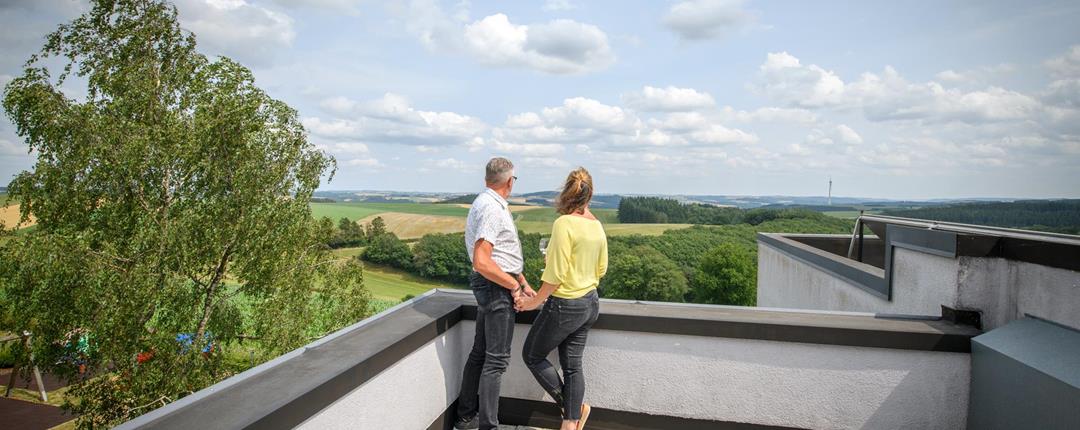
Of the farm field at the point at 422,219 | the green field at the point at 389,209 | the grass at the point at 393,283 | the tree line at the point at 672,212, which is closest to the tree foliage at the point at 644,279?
the farm field at the point at 422,219

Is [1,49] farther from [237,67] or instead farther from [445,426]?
[445,426]

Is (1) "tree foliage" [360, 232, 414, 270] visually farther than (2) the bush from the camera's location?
Yes

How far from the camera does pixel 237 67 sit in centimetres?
1847

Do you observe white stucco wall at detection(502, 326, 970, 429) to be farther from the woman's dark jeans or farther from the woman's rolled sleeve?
the woman's rolled sleeve

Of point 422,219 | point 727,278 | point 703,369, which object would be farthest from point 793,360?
point 422,219

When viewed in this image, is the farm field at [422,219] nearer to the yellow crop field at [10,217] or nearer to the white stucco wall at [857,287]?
the yellow crop field at [10,217]

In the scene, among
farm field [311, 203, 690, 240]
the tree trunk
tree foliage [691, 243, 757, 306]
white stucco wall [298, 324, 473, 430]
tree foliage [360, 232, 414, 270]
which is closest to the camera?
white stucco wall [298, 324, 473, 430]

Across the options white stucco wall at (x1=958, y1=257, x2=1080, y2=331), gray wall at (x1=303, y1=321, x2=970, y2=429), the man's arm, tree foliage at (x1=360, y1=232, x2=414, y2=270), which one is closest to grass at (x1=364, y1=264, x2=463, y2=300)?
tree foliage at (x1=360, y1=232, x2=414, y2=270)

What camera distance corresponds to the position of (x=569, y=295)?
266 cm

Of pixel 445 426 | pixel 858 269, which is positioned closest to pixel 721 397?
pixel 445 426

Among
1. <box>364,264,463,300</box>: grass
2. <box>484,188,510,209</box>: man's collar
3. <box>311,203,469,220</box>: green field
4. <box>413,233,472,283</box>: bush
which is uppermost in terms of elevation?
<box>484,188,510,209</box>: man's collar

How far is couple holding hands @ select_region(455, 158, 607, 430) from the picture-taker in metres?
2.64

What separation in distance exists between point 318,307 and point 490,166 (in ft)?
55.7

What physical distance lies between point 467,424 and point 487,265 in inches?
41.2
